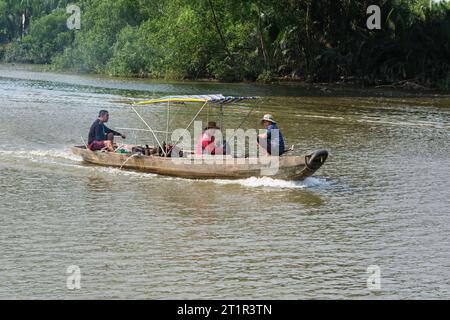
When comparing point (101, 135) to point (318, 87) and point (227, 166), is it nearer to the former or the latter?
point (227, 166)

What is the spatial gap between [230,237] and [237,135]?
40.9 feet

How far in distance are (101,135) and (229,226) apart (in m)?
6.99

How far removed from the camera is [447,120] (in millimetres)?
30656

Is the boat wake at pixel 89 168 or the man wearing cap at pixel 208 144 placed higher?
the man wearing cap at pixel 208 144

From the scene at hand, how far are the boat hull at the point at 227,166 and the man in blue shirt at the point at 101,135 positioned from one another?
0.93m

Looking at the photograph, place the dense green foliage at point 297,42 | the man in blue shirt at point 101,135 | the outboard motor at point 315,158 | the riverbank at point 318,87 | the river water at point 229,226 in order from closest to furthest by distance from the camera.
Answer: the river water at point 229,226 < the outboard motor at point 315,158 < the man in blue shirt at point 101,135 < the riverbank at point 318,87 < the dense green foliage at point 297,42

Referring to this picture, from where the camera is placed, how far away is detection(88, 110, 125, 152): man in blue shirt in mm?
19688

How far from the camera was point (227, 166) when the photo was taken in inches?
686

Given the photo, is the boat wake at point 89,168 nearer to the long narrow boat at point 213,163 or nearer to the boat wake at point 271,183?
the boat wake at point 271,183

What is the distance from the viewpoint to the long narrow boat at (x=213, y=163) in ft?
55.6

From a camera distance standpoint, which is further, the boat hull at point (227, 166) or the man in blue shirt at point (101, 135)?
the man in blue shirt at point (101, 135)

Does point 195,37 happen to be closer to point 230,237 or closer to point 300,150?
point 300,150

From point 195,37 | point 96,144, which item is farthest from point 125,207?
point 195,37

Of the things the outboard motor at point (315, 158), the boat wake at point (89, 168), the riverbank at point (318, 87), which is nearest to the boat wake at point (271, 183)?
the boat wake at point (89, 168)
